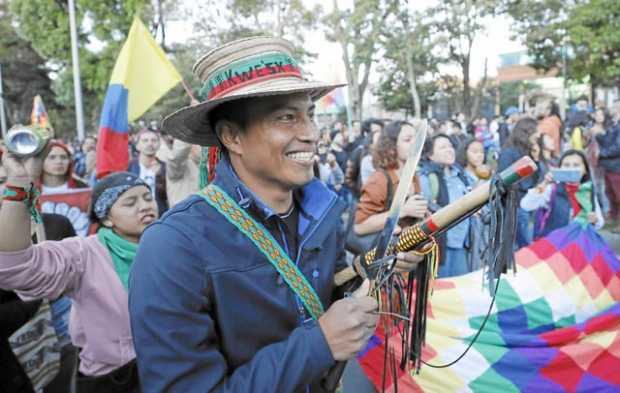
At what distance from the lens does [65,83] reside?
25250 mm

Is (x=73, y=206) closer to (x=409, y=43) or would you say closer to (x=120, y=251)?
(x=120, y=251)

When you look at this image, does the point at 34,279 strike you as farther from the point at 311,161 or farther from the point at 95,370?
the point at 311,161

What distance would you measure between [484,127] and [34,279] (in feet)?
60.6

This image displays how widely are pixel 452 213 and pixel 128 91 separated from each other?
Result: 4642 mm

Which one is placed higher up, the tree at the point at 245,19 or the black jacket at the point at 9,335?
the tree at the point at 245,19

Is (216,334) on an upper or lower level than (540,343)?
upper

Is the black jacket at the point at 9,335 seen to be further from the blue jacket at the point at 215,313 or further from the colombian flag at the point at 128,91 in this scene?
the colombian flag at the point at 128,91

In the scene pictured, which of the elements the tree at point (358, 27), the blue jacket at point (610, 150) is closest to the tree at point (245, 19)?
the tree at point (358, 27)

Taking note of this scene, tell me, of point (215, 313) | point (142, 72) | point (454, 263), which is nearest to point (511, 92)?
point (142, 72)

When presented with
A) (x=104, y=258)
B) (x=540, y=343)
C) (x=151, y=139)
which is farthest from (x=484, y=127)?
(x=104, y=258)

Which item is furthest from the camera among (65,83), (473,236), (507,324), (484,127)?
(65,83)

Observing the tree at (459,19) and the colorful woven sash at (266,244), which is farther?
the tree at (459,19)

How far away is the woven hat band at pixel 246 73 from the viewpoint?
1.62 meters

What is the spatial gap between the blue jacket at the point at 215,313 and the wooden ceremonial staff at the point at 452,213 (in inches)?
12.2
